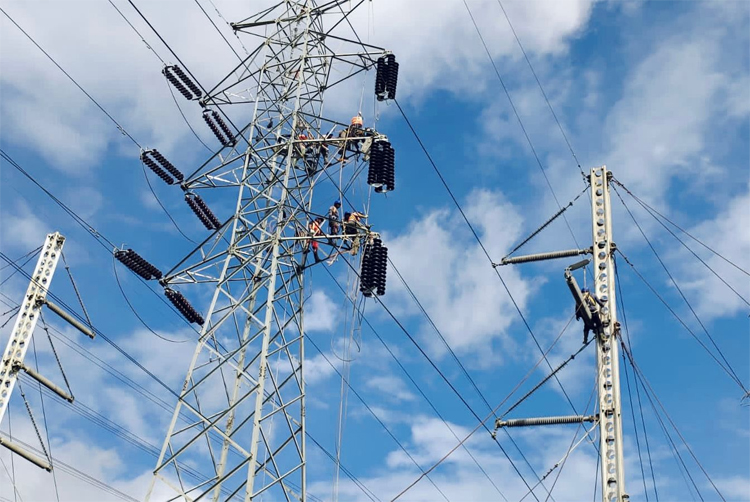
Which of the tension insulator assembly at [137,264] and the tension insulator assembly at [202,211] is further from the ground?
the tension insulator assembly at [202,211]

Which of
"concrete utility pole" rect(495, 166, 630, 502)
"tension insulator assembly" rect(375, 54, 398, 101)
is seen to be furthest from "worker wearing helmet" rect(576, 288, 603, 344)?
"tension insulator assembly" rect(375, 54, 398, 101)

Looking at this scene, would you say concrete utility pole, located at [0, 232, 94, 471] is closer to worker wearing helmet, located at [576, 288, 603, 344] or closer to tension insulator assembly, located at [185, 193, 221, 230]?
tension insulator assembly, located at [185, 193, 221, 230]

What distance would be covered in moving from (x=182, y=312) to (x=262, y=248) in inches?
123

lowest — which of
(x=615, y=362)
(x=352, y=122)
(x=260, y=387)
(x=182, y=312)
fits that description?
(x=260, y=387)

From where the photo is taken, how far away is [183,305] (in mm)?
24625

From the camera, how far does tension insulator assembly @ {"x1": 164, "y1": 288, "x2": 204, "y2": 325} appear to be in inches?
957

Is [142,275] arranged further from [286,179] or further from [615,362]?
[615,362]

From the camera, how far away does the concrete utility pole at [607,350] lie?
20891 millimetres

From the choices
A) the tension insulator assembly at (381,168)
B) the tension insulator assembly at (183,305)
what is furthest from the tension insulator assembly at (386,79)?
the tension insulator assembly at (183,305)

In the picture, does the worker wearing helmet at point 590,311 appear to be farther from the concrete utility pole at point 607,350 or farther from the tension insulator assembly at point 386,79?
the tension insulator assembly at point 386,79

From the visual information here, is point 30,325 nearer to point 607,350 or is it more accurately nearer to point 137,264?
point 137,264

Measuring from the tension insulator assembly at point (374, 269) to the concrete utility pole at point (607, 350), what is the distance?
569 cm

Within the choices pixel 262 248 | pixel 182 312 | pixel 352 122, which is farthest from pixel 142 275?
pixel 352 122

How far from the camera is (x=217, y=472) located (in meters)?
A: 21.0
